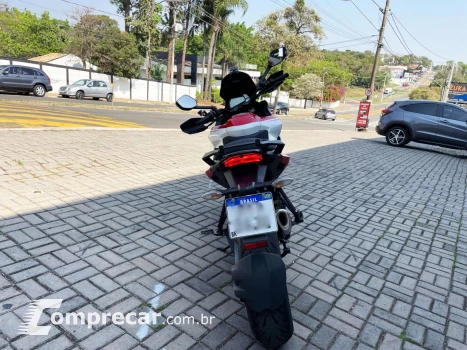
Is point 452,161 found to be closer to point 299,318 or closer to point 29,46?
point 299,318

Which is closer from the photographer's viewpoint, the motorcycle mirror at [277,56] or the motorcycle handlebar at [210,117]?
the motorcycle handlebar at [210,117]

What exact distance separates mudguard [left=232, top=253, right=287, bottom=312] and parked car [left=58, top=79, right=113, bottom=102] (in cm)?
2400

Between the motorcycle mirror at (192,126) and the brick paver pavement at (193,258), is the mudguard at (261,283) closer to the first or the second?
the brick paver pavement at (193,258)

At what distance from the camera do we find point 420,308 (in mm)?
2674

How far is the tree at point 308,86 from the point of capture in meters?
58.0

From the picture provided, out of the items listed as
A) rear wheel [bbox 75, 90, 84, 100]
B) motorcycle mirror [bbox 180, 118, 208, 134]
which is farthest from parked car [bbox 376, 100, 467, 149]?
rear wheel [bbox 75, 90, 84, 100]

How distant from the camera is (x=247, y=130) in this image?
254 centimetres

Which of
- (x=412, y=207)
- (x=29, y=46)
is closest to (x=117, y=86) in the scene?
(x=29, y=46)

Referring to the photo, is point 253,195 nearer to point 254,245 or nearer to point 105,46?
point 254,245

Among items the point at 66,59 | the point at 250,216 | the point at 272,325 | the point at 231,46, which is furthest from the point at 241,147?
the point at 231,46

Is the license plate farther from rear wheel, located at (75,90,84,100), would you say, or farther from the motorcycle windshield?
rear wheel, located at (75,90,84,100)

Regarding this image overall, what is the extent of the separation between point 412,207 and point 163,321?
174 inches

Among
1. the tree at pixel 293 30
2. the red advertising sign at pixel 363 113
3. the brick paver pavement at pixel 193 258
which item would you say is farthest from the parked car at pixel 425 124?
the tree at pixel 293 30

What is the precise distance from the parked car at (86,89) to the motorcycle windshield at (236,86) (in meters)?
22.6
